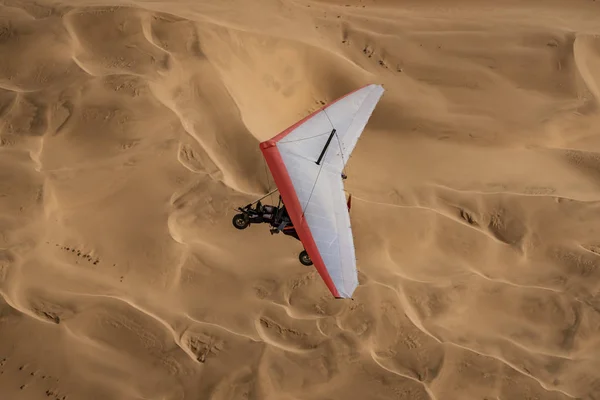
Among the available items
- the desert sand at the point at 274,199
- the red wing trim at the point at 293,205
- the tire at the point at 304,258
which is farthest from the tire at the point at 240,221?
the tire at the point at 304,258

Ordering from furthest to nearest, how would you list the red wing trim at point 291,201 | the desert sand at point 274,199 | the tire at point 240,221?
the tire at point 240,221
the red wing trim at point 291,201
the desert sand at point 274,199

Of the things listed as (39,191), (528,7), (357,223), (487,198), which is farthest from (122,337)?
(528,7)

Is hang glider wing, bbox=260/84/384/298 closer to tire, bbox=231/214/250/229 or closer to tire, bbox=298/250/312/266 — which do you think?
tire, bbox=298/250/312/266

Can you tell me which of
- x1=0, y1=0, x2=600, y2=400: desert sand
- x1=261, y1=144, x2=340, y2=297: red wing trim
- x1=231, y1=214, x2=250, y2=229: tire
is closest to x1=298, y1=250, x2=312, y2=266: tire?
x1=0, y1=0, x2=600, y2=400: desert sand

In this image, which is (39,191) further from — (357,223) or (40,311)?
(357,223)

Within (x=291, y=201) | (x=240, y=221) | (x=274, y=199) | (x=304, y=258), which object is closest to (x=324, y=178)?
(x=291, y=201)

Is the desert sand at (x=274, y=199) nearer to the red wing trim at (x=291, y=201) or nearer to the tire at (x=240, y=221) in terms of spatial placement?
the tire at (x=240, y=221)

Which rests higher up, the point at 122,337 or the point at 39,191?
the point at 39,191

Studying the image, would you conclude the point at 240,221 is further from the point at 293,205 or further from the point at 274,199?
the point at 293,205
